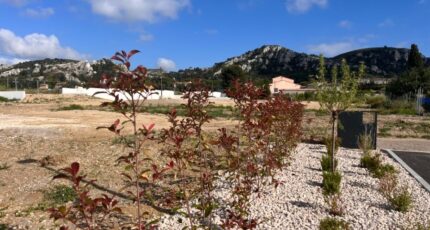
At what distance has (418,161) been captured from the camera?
11492mm

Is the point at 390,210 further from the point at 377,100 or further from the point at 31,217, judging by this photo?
the point at 377,100

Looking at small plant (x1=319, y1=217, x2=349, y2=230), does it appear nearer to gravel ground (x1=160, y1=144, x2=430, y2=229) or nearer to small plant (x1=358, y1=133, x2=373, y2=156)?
gravel ground (x1=160, y1=144, x2=430, y2=229)

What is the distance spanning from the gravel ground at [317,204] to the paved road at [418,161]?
0.94 meters

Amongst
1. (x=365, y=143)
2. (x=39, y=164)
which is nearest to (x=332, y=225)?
(x=39, y=164)

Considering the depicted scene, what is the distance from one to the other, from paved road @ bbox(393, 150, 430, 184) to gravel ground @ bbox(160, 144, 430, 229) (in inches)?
37.2

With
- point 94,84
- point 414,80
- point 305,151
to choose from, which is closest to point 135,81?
point 94,84

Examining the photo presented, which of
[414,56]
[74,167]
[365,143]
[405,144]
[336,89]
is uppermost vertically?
[414,56]

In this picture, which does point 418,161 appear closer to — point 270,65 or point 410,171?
point 410,171

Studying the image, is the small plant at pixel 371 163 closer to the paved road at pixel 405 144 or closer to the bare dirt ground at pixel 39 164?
the bare dirt ground at pixel 39 164

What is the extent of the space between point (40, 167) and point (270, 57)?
416 feet

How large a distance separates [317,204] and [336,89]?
10.0 ft

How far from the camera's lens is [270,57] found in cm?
13212

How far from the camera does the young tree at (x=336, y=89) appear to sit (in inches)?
329

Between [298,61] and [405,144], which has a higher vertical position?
[298,61]
